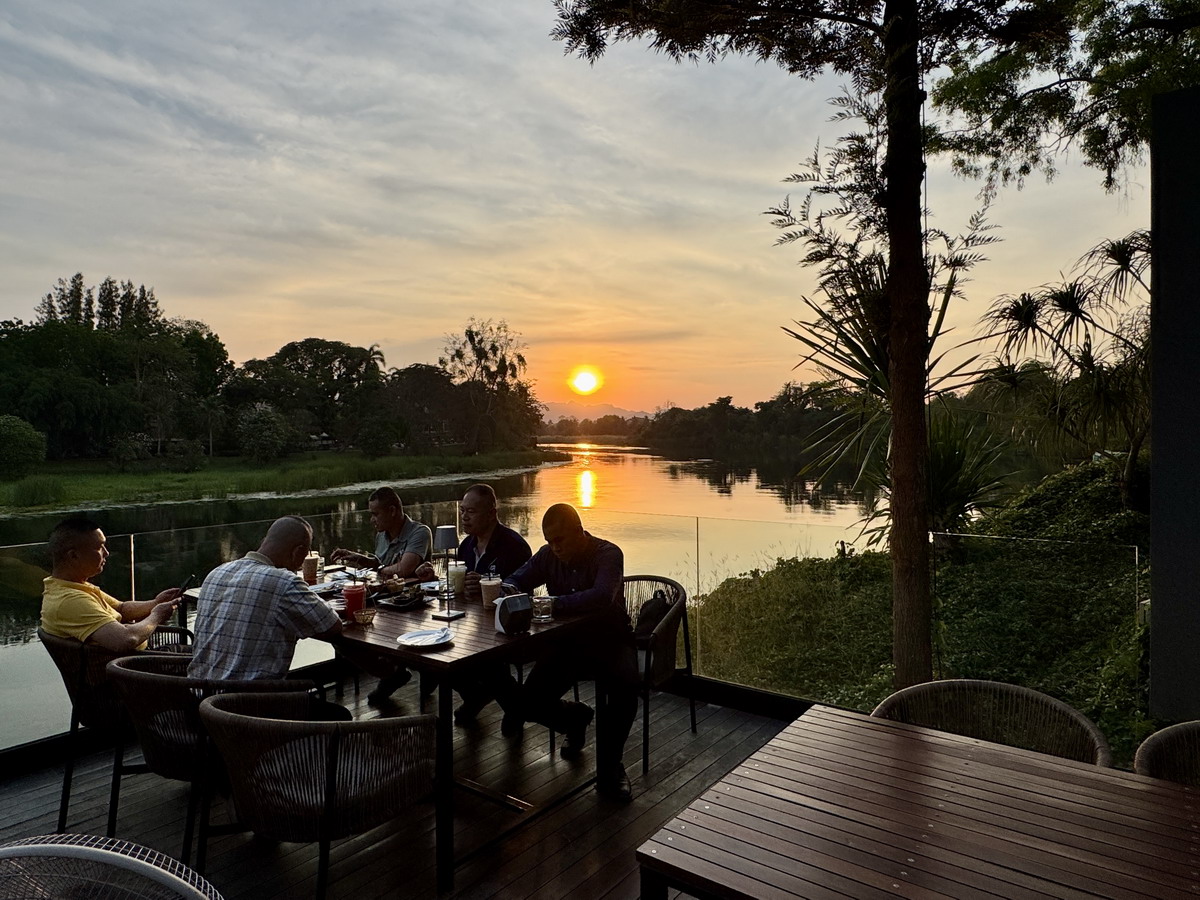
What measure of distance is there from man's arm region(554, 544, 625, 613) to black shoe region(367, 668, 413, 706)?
1519mm

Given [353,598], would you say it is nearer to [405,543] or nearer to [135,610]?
[135,610]

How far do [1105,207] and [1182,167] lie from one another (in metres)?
4.28

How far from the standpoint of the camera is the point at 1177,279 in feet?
8.97

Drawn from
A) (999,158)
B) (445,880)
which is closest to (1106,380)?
(999,158)

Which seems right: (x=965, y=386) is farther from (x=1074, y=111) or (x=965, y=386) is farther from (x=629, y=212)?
(x=629, y=212)

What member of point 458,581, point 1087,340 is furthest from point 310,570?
point 1087,340

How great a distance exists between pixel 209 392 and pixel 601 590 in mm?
32051

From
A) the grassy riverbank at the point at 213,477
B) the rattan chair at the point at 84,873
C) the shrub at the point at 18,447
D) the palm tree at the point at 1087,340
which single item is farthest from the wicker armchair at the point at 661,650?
the grassy riverbank at the point at 213,477

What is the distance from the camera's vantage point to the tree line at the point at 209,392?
974 inches

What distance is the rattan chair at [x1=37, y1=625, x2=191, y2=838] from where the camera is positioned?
2576 mm

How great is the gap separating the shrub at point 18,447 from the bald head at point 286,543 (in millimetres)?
26762

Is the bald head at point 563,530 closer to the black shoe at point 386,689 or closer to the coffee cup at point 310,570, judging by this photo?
the coffee cup at point 310,570

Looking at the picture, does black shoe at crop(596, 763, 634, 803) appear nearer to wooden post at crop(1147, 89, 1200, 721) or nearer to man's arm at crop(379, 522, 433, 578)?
man's arm at crop(379, 522, 433, 578)

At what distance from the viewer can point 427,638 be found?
8.43 feet
